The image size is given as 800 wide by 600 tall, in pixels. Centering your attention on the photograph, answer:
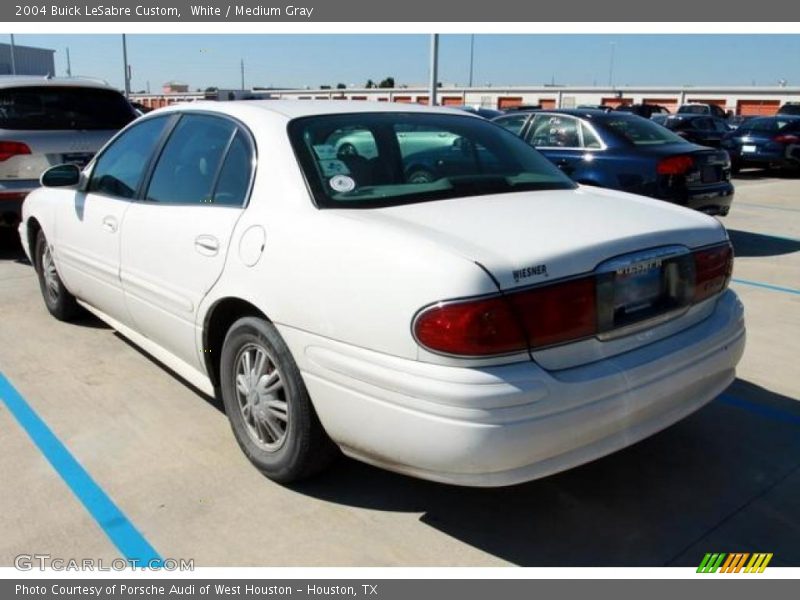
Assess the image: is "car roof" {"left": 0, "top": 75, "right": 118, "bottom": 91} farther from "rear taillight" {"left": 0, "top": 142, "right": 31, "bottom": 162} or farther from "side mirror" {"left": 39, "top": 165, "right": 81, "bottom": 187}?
"side mirror" {"left": 39, "top": 165, "right": 81, "bottom": 187}

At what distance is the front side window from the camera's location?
4152 millimetres

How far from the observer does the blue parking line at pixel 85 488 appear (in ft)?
9.21

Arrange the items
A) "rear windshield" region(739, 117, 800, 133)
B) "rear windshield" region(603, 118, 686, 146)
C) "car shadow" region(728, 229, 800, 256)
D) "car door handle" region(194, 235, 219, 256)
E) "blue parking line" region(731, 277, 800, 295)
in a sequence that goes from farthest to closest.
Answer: "rear windshield" region(739, 117, 800, 133), "car shadow" region(728, 229, 800, 256), "rear windshield" region(603, 118, 686, 146), "blue parking line" region(731, 277, 800, 295), "car door handle" region(194, 235, 219, 256)

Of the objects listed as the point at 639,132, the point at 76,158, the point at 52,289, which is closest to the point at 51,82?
the point at 76,158

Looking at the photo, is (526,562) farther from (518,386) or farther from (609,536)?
(518,386)

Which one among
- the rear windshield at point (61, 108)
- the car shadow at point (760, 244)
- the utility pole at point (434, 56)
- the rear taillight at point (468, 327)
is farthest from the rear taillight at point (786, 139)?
the rear taillight at point (468, 327)

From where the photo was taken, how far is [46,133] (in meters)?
7.14

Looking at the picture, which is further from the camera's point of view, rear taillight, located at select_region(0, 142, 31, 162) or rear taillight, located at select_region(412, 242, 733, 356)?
rear taillight, located at select_region(0, 142, 31, 162)

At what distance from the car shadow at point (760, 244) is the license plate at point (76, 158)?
7.04 metres

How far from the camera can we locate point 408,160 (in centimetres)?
357

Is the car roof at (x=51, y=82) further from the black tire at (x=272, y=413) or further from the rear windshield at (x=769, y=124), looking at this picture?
the rear windshield at (x=769, y=124)

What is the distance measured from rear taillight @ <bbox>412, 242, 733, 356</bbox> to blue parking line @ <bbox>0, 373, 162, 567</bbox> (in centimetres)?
137

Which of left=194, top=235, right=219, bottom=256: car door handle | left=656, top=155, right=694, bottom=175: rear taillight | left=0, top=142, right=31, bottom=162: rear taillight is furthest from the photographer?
left=656, top=155, right=694, bottom=175: rear taillight

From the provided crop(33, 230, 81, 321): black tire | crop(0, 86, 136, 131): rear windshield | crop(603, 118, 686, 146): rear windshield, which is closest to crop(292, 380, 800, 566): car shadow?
crop(33, 230, 81, 321): black tire
